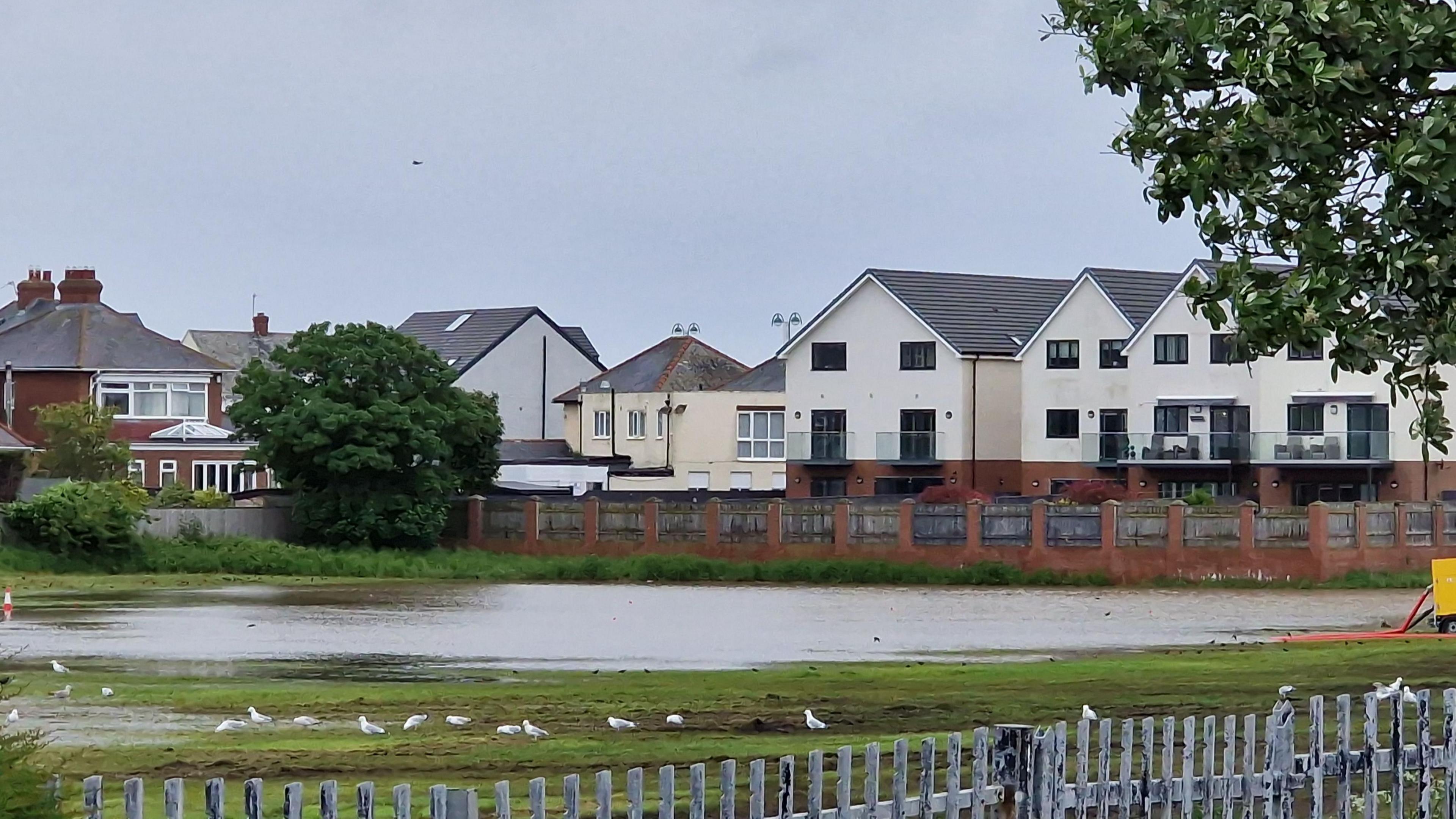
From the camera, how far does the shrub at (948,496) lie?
69.2 meters

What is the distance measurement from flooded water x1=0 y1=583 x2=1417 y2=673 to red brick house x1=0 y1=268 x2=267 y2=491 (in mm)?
30347

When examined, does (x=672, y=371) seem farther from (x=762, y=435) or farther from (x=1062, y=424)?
(x=1062, y=424)

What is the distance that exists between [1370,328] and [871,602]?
38.6m

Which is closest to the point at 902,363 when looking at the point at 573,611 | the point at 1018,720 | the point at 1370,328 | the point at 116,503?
the point at 116,503

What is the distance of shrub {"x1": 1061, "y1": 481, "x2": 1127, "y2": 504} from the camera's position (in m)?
64.6

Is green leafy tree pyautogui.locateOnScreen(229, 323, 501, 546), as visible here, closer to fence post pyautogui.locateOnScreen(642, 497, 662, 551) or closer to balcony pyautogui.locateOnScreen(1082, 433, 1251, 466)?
fence post pyautogui.locateOnScreen(642, 497, 662, 551)

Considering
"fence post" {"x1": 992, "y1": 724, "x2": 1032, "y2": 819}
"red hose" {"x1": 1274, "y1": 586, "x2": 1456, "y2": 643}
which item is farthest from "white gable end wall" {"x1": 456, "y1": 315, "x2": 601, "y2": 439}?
"fence post" {"x1": 992, "y1": 724, "x2": 1032, "y2": 819}

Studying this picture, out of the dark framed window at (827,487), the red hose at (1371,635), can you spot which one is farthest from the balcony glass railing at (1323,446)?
the red hose at (1371,635)

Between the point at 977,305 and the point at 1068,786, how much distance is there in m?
75.3

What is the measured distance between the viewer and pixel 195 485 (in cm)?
8606

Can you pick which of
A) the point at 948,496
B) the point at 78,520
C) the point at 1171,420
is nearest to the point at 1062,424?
the point at 1171,420

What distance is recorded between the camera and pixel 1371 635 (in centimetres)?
3509

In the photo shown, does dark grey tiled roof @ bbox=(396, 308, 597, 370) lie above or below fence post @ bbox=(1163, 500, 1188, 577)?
above

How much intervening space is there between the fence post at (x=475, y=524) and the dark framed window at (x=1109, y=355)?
24010mm
